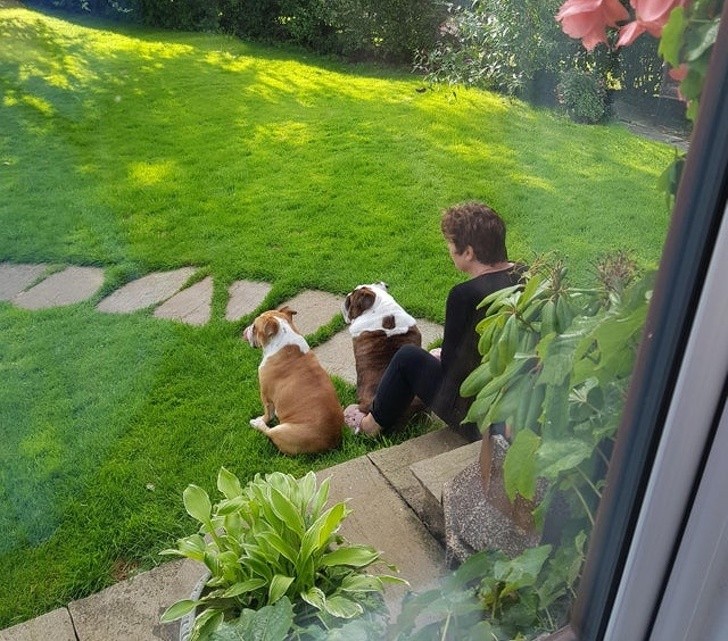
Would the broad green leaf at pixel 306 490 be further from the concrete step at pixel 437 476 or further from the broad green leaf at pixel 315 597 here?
the concrete step at pixel 437 476

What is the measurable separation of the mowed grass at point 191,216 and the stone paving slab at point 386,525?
75 mm

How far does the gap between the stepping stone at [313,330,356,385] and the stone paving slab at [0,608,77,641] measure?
27.0 inches

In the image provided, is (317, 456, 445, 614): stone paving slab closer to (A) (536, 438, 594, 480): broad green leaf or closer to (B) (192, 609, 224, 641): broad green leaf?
(B) (192, 609, 224, 641): broad green leaf

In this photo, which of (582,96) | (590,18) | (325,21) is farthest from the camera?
(325,21)

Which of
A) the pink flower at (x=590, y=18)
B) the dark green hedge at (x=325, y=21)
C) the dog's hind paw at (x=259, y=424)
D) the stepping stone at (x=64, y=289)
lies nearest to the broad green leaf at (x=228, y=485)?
the dog's hind paw at (x=259, y=424)

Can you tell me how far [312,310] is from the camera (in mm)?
1436

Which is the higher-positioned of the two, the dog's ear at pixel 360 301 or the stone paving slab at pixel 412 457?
the dog's ear at pixel 360 301

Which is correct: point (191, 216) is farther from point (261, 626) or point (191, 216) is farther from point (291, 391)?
point (261, 626)

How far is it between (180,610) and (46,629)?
22 cm

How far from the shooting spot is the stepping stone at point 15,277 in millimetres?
852

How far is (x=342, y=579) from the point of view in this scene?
85cm

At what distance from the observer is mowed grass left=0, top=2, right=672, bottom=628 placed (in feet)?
2.42

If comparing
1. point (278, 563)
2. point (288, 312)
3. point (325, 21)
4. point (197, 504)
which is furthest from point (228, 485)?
point (325, 21)

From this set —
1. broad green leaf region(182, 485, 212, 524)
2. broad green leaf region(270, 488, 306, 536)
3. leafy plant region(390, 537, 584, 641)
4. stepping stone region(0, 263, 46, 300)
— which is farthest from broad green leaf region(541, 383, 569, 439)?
stepping stone region(0, 263, 46, 300)
